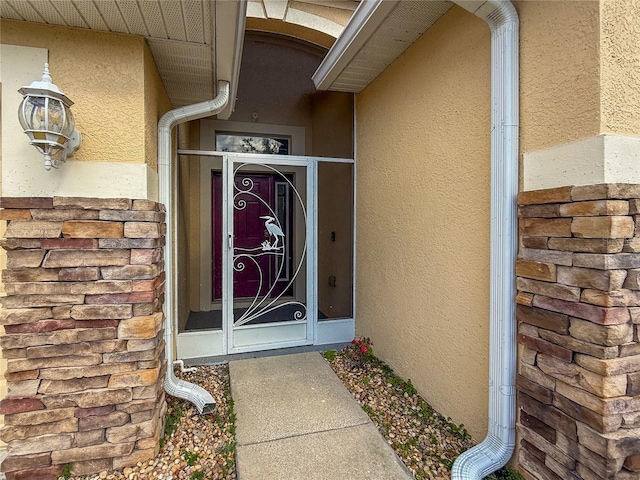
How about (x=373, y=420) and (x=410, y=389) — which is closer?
(x=373, y=420)

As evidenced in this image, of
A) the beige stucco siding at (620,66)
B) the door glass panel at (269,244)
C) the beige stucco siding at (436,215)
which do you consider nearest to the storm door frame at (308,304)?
the door glass panel at (269,244)

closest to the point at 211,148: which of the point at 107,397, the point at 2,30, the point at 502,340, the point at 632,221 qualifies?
the point at 2,30

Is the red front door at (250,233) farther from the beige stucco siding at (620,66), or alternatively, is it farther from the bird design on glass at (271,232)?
the beige stucco siding at (620,66)

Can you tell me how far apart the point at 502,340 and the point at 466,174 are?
3.86ft

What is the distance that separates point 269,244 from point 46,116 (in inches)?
98.5

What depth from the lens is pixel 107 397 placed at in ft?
7.12

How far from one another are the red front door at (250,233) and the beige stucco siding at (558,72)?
2.80 m

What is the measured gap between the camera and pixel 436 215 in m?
2.74

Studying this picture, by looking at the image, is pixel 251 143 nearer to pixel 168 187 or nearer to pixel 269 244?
pixel 269 244

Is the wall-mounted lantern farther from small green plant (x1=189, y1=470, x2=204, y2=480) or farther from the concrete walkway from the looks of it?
the concrete walkway

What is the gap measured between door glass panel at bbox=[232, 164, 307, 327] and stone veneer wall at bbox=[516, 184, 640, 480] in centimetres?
272

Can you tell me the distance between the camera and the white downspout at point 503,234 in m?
1.98

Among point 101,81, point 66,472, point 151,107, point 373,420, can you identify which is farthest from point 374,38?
point 66,472

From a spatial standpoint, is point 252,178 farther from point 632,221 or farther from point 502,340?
point 632,221
